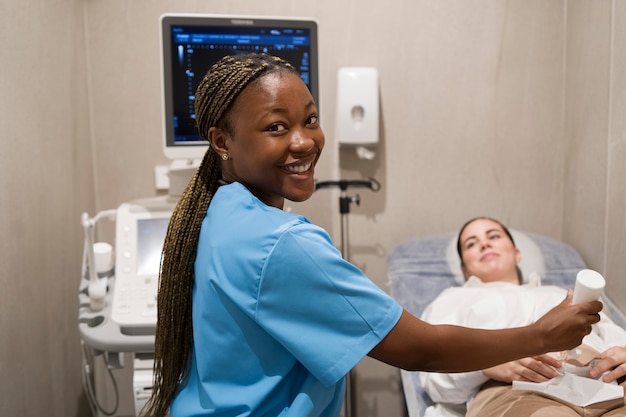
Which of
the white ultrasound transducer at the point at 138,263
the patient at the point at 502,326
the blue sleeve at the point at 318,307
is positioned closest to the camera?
the blue sleeve at the point at 318,307

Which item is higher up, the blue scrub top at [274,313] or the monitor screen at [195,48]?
the monitor screen at [195,48]

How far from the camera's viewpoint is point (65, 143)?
7.55ft

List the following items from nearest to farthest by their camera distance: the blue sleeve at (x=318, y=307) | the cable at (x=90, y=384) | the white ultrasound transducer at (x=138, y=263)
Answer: the blue sleeve at (x=318, y=307) < the white ultrasound transducer at (x=138, y=263) < the cable at (x=90, y=384)

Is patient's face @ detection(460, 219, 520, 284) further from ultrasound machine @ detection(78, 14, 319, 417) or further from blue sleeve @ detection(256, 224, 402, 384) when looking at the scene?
blue sleeve @ detection(256, 224, 402, 384)

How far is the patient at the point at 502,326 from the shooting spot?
158 centimetres

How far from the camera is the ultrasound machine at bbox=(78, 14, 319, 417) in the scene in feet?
6.24

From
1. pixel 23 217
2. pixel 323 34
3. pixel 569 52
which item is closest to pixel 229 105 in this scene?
pixel 23 217

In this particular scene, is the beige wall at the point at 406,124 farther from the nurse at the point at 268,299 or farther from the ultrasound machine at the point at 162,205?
the nurse at the point at 268,299

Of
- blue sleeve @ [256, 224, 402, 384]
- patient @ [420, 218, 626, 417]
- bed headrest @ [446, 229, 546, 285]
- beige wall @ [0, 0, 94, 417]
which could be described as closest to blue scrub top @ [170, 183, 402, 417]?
blue sleeve @ [256, 224, 402, 384]

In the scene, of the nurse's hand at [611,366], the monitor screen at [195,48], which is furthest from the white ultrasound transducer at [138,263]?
the nurse's hand at [611,366]

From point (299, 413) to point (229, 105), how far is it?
548 mm

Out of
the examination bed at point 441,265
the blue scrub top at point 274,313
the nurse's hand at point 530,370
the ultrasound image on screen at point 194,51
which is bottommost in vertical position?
the nurse's hand at point 530,370

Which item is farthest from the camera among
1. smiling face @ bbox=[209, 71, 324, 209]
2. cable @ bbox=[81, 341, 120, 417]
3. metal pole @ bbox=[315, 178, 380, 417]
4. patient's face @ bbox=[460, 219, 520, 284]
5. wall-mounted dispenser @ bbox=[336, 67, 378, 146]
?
wall-mounted dispenser @ bbox=[336, 67, 378, 146]

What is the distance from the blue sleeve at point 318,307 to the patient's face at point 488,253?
4.12 feet
